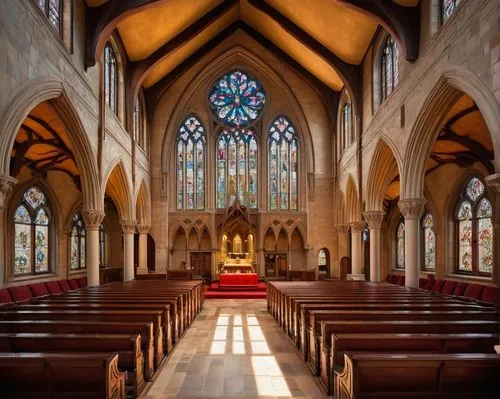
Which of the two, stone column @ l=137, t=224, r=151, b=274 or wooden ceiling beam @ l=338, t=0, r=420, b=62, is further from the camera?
stone column @ l=137, t=224, r=151, b=274

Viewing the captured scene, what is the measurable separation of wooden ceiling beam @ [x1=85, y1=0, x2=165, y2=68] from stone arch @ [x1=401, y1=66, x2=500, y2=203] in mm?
9138

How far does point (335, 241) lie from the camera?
24.1 meters

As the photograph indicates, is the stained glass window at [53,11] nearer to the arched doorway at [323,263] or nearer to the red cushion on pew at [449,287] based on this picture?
the red cushion on pew at [449,287]

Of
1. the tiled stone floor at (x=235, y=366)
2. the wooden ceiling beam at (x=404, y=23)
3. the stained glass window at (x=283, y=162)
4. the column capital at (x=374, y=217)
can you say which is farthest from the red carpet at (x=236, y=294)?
the wooden ceiling beam at (x=404, y=23)

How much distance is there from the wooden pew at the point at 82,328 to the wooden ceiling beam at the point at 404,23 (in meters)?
10.2

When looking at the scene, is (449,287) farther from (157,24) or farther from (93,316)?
(157,24)

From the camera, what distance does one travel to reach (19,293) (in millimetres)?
13633

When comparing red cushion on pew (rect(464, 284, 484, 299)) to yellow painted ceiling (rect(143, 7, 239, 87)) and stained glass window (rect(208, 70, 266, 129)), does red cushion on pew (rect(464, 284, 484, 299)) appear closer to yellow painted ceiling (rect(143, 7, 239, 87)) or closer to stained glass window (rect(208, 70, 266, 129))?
stained glass window (rect(208, 70, 266, 129))

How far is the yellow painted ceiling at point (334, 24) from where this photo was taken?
53.2ft

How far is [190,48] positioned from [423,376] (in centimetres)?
2005

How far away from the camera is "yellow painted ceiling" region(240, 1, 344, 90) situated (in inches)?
818

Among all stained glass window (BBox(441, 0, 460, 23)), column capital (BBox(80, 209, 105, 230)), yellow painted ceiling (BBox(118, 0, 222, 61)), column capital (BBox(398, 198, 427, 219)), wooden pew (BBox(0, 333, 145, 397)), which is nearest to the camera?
wooden pew (BBox(0, 333, 145, 397))

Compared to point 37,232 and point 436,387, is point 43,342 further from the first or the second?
point 37,232

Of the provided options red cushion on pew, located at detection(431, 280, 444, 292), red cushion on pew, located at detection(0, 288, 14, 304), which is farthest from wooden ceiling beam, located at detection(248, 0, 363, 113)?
red cushion on pew, located at detection(0, 288, 14, 304)
